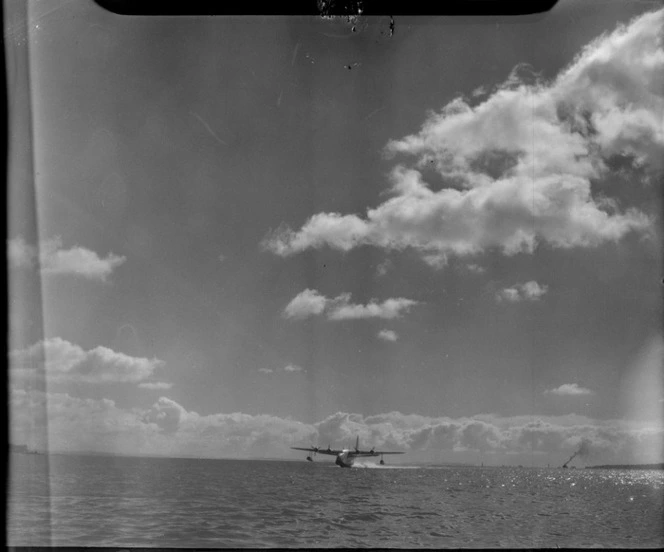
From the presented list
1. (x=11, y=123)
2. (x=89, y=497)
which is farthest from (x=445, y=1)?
(x=89, y=497)

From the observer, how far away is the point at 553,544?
792 inches

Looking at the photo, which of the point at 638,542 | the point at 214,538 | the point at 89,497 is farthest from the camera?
the point at 89,497

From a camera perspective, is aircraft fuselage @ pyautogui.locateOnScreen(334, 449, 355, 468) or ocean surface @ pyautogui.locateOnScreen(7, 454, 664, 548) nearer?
ocean surface @ pyautogui.locateOnScreen(7, 454, 664, 548)

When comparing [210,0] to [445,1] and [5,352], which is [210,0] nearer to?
[445,1]

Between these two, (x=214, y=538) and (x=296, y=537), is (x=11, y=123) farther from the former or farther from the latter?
(x=296, y=537)

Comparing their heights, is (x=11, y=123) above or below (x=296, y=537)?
above

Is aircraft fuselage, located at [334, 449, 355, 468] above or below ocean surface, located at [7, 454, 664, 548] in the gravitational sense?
below

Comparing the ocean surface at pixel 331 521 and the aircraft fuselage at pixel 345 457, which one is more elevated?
the ocean surface at pixel 331 521

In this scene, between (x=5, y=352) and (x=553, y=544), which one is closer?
(x=5, y=352)

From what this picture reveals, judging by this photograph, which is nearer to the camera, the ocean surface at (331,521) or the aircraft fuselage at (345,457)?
the ocean surface at (331,521)

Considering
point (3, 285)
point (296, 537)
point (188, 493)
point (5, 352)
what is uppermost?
point (3, 285)

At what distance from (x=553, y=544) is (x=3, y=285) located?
2046cm

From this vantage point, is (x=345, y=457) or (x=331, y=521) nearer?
(x=331, y=521)

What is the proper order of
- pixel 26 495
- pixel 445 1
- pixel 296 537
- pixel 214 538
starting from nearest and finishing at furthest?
1. pixel 445 1
2. pixel 26 495
3. pixel 214 538
4. pixel 296 537
